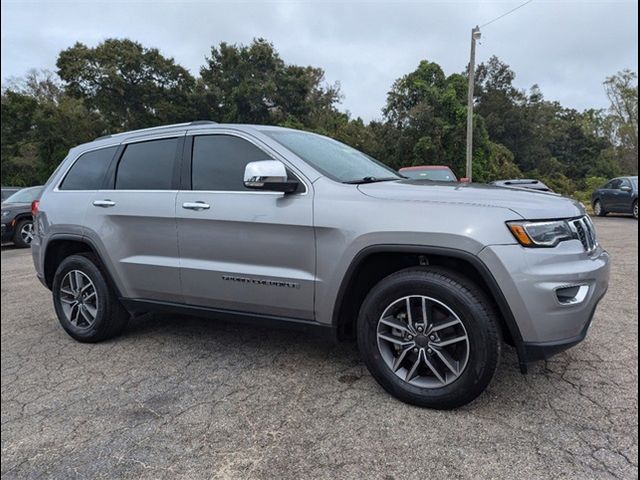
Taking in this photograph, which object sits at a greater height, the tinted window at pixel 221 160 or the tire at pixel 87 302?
the tinted window at pixel 221 160

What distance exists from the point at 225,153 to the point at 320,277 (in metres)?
1.24

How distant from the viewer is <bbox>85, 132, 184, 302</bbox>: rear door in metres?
3.52

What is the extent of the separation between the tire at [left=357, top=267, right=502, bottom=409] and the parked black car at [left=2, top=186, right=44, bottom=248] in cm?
1150

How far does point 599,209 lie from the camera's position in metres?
15.7

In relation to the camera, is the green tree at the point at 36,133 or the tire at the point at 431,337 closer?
the tire at the point at 431,337

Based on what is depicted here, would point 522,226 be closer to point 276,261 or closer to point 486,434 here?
point 486,434

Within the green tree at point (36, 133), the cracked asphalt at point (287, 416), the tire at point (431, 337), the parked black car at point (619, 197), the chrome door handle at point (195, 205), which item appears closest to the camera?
the cracked asphalt at point (287, 416)

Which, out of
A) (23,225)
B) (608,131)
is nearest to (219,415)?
(23,225)

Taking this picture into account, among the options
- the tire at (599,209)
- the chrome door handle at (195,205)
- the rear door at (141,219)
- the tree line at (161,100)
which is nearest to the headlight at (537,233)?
the chrome door handle at (195,205)

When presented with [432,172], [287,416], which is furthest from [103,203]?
[432,172]

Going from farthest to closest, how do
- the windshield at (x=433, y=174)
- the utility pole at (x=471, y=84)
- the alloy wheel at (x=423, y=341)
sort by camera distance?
1. the windshield at (x=433, y=174)
2. the utility pole at (x=471, y=84)
3. the alloy wheel at (x=423, y=341)

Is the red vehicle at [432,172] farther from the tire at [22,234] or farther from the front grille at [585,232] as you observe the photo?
the tire at [22,234]

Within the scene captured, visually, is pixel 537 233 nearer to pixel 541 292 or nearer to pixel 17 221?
pixel 541 292

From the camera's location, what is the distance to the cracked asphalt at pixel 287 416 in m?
2.21
